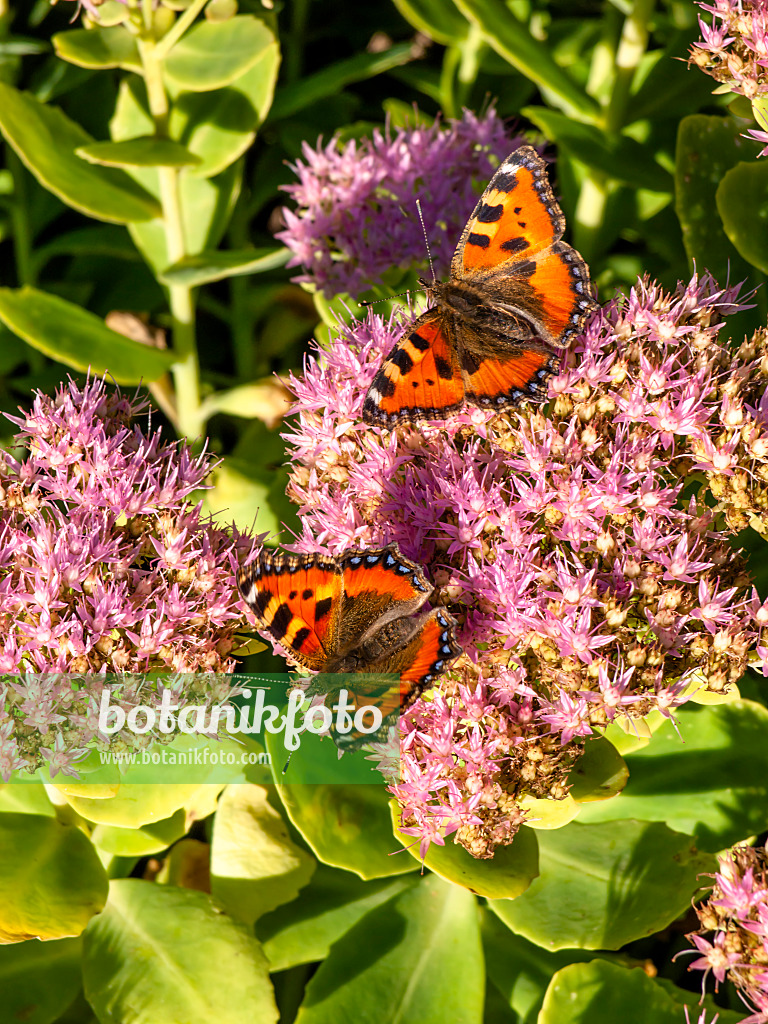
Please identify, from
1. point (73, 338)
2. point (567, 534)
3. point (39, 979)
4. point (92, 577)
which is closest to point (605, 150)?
point (567, 534)

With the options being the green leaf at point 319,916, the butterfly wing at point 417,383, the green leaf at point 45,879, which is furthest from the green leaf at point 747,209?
the green leaf at point 45,879

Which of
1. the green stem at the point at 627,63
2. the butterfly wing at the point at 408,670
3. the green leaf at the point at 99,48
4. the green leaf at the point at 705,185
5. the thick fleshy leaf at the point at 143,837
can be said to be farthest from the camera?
the green stem at the point at 627,63

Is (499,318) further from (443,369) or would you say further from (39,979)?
(39,979)

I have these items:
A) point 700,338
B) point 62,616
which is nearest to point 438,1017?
point 62,616

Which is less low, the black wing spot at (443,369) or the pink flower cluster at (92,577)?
the black wing spot at (443,369)

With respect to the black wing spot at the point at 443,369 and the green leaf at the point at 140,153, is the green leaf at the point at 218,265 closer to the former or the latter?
the green leaf at the point at 140,153

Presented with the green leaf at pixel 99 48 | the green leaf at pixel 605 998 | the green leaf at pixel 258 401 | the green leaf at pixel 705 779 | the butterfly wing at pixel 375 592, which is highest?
the green leaf at pixel 99 48

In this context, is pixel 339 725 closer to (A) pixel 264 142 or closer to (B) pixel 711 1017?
(B) pixel 711 1017

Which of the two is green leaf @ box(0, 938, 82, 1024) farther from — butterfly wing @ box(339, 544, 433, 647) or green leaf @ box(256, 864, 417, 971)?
butterfly wing @ box(339, 544, 433, 647)
